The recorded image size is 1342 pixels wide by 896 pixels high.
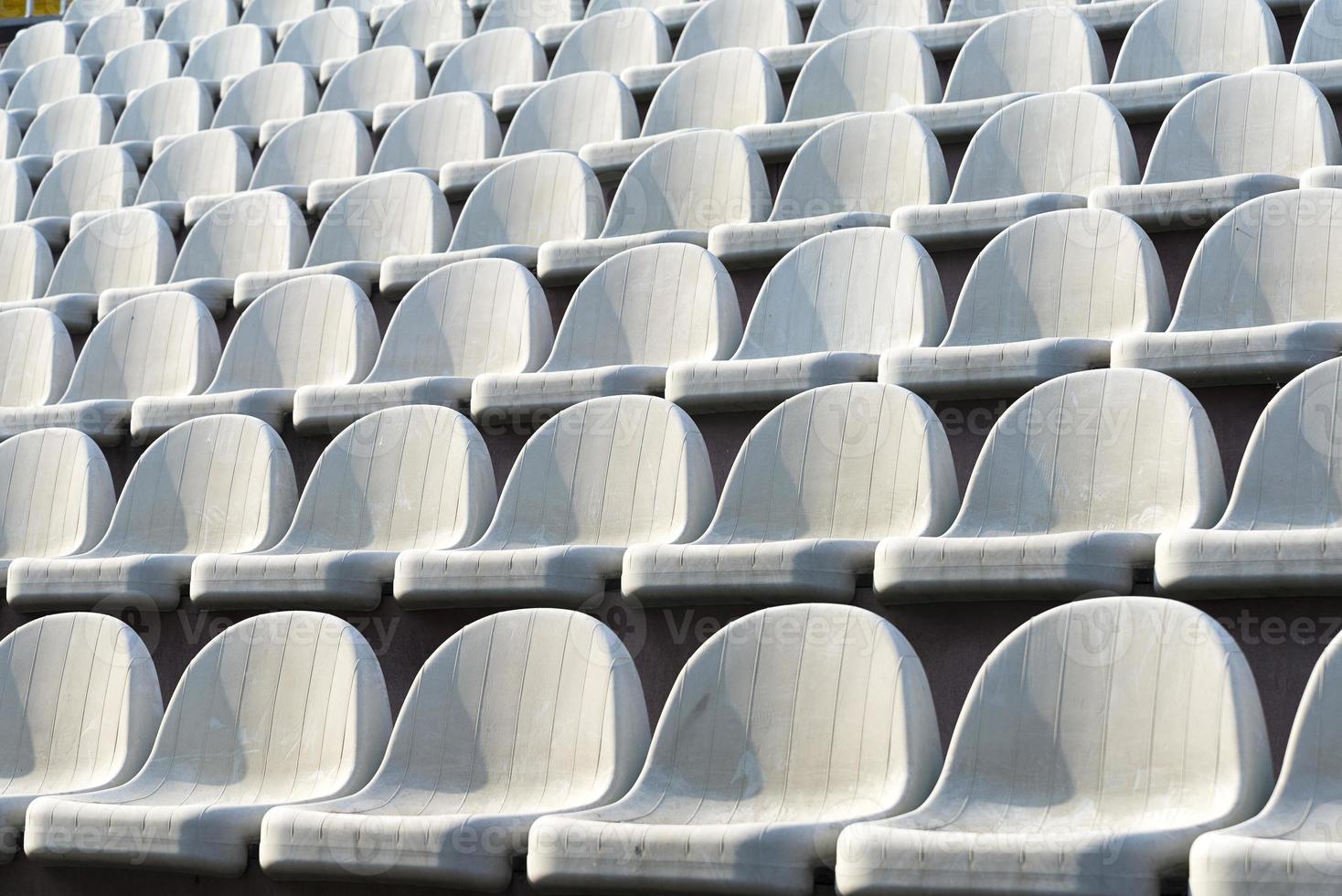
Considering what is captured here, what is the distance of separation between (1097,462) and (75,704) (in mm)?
817

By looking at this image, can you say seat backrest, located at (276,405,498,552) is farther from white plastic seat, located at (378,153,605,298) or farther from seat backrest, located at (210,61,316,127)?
seat backrest, located at (210,61,316,127)

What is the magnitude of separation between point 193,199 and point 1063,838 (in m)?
1.70

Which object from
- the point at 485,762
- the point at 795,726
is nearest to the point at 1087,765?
the point at 795,726

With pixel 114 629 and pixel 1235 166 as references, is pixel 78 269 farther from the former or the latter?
pixel 1235 166

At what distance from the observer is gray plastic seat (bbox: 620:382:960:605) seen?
1.10 m

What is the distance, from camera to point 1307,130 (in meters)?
1.50

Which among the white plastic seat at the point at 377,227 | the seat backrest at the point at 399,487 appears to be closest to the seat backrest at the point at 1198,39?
the white plastic seat at the point at 377,227

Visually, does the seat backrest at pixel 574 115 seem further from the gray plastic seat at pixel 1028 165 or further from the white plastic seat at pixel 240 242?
the gray plastic seat at pixel 1028 165

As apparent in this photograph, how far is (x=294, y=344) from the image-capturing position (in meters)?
1.70

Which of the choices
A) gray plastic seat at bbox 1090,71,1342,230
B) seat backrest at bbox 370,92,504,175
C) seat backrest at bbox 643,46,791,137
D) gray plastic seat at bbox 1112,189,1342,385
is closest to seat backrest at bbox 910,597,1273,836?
gray plastic seat at bbox 1112,189,1342,385

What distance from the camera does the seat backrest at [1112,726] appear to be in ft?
2.82

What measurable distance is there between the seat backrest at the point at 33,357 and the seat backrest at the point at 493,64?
2.51 ft

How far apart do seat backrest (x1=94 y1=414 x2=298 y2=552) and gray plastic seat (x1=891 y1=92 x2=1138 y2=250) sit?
65 cm

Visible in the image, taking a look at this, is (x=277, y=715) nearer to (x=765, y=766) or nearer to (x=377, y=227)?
(x=765, y=766)
